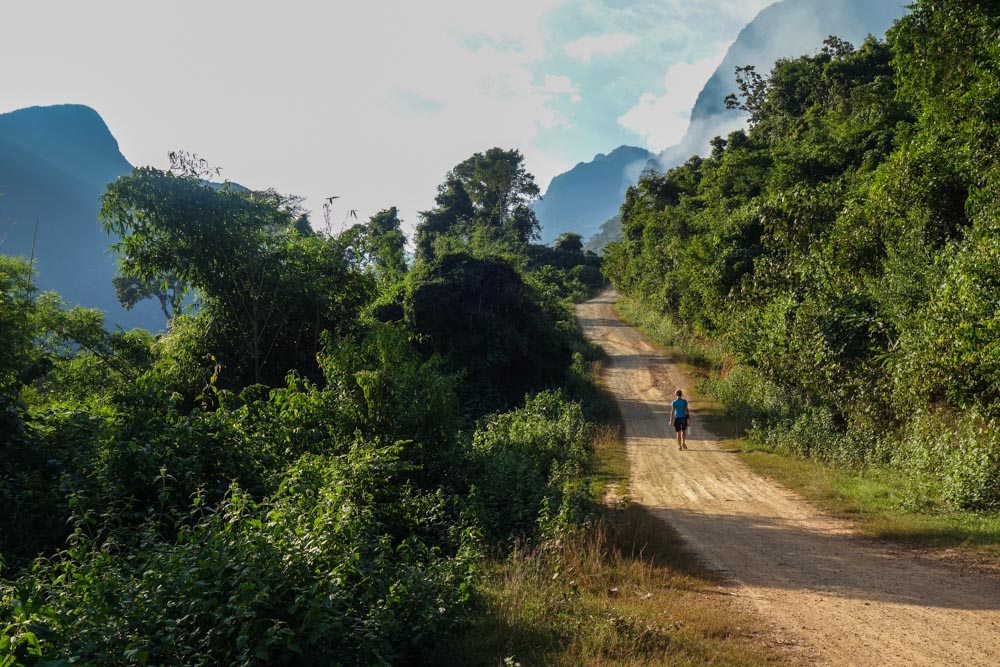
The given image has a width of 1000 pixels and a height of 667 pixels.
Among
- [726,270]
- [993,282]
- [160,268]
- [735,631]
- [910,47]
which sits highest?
[910,47]

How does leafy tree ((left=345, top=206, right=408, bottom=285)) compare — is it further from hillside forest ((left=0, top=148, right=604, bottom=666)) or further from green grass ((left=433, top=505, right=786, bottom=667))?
green grass ((left=433, top=505, right=786, bottom=667))

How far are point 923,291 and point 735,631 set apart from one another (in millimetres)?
9725

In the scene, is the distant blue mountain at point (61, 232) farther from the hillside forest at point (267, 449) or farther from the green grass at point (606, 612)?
the green grass at point (606, 612)

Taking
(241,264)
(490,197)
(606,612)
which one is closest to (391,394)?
(606,612)

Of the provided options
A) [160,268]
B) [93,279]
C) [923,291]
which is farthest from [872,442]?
[93,279]

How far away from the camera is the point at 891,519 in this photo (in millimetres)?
10133

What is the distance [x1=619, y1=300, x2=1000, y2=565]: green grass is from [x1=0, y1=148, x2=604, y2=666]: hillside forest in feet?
16.1

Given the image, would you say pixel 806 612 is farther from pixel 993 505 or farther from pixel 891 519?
pixel 993 505

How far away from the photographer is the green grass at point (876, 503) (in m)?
8.91

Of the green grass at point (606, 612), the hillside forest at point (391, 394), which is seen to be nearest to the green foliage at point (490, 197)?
the hillside forest at point (391, 394)

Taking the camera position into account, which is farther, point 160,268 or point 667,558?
point 160,268

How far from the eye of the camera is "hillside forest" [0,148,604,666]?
4379mm

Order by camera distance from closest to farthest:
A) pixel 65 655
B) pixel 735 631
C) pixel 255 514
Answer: pixel 65 655
pixel 735 631
pixel 255 514

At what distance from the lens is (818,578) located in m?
7.87
